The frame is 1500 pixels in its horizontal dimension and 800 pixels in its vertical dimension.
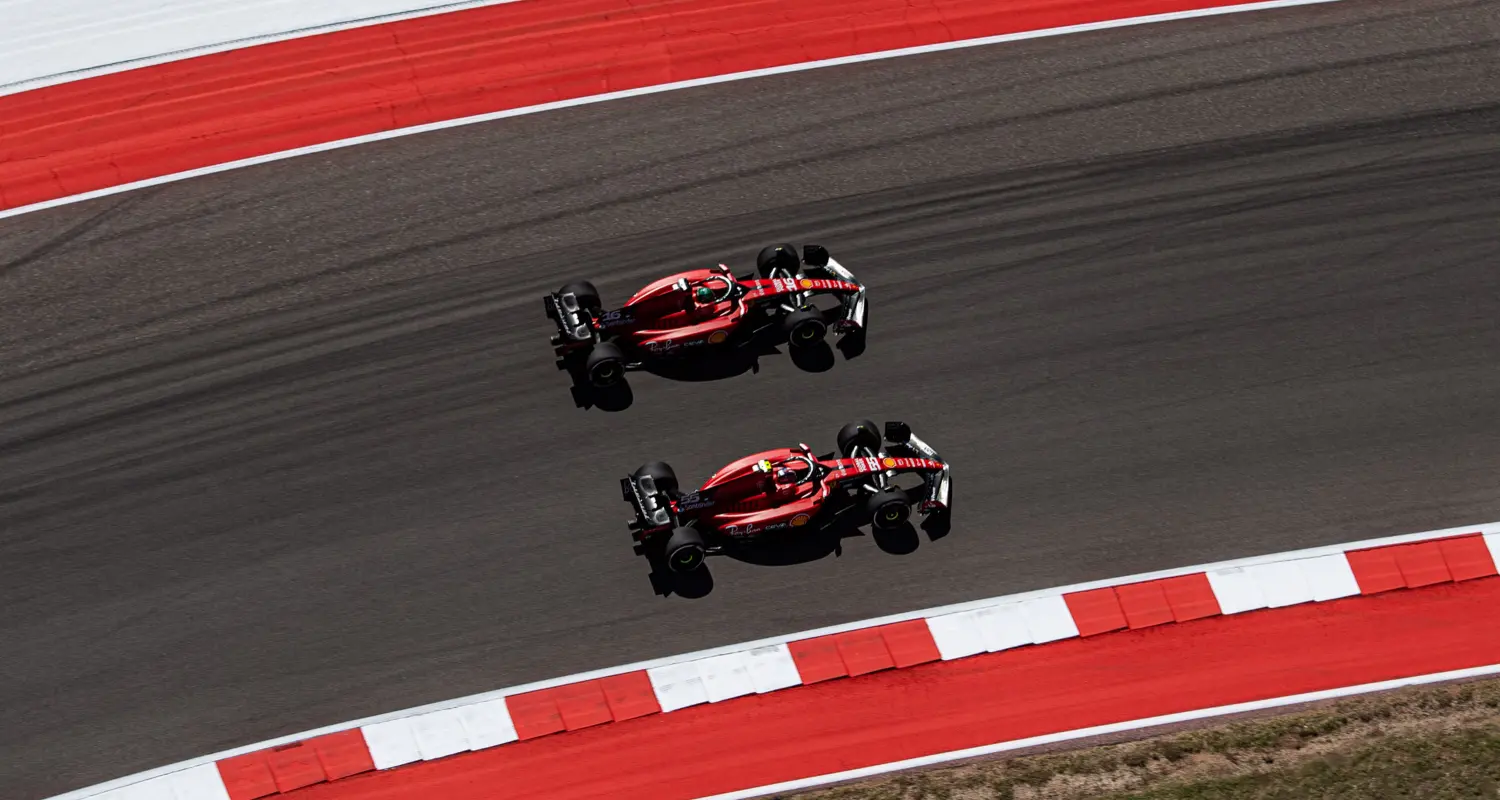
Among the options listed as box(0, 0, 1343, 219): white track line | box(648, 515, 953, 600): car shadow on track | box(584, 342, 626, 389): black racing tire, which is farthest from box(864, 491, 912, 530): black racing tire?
box(0, 0, 1343, 219): white track line

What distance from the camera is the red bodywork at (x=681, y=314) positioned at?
1755cm

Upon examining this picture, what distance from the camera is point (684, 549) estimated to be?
51.6ft

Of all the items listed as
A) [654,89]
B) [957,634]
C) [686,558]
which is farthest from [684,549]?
[654,89]

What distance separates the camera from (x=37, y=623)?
1609 centimetres

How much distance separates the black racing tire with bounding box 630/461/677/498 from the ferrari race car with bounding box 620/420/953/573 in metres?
0.01

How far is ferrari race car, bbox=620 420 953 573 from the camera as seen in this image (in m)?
16.0

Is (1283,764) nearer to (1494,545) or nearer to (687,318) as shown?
(1494,545)

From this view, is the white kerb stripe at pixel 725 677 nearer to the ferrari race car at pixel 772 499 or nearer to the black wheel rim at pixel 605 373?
the ferrari race car at pixel 772 499

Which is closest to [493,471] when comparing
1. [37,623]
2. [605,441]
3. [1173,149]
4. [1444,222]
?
[605,441]

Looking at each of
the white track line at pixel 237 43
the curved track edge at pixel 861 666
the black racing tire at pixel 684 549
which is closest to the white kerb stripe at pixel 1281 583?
the curved track edge at pixel 861 666

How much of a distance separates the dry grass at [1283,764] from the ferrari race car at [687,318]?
6021mm

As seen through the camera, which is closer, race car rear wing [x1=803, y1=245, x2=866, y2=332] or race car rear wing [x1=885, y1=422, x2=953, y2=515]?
race car rear wing [x1=885, y1=422, x2=953, y2=515]

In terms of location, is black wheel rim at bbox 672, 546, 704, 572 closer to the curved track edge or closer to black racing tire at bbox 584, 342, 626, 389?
the curved track edge

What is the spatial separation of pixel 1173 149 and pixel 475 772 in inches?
535
